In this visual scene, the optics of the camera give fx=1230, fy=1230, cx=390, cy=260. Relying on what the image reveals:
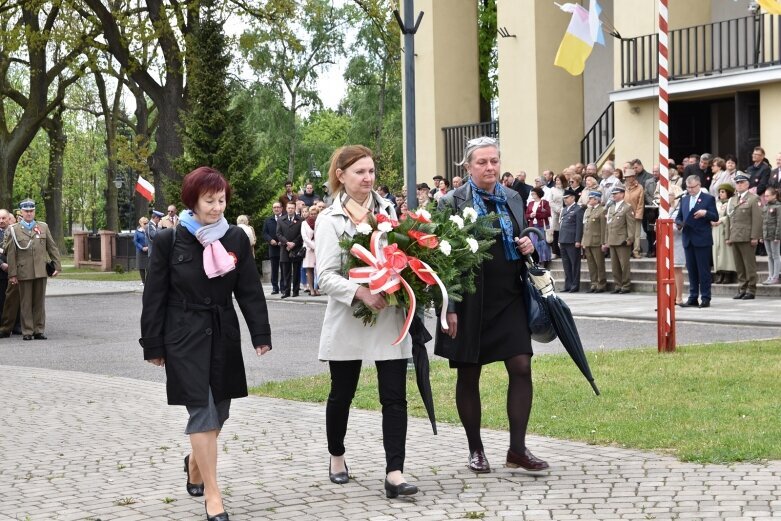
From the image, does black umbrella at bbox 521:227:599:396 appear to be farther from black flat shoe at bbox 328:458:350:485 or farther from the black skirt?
black flat shoe at bbox 328:458:350:485

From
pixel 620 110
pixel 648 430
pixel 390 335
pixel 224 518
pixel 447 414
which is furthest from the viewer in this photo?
pixel 620 110

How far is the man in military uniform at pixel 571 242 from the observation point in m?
23.7

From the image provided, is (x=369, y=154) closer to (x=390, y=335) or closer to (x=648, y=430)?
(x=390, y=335)

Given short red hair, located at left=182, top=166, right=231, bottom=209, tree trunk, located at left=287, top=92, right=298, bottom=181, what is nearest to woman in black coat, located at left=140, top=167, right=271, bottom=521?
short red hair, located at left=182, top=166, right=231, bottom=209

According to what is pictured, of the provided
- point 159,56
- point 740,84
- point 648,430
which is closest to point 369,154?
point 648,430

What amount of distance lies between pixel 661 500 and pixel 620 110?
2302cm

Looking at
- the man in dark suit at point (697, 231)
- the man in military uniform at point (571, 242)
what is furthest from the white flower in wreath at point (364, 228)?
the man in military uniform at point (571, 242)

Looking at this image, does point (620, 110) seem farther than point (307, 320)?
Yes

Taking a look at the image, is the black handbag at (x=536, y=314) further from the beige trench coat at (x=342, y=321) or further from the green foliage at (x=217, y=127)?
the green foliage at (x=217, y=127)

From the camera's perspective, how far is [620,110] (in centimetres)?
2842

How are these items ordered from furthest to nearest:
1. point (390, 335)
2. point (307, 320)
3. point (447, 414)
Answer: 1. point (307, 320)
2. point (447, 414)
3. point (390, 335)

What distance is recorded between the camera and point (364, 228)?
6.59m

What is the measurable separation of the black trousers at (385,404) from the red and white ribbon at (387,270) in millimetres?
227

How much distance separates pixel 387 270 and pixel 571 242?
17.5m
